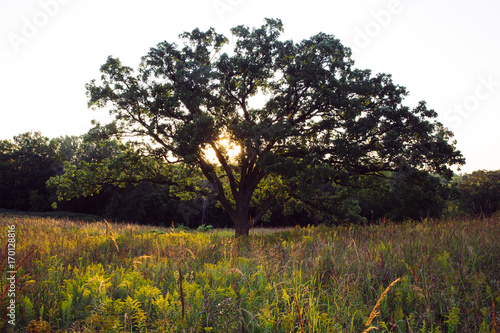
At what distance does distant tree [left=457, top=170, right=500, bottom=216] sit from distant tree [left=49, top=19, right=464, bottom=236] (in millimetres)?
23008

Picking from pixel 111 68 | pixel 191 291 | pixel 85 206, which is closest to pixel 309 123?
pixel 111 68

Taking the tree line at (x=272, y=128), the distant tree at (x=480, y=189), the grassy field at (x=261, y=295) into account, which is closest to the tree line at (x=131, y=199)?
the distant tree at (x=480, y=189)

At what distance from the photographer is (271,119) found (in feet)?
48.5

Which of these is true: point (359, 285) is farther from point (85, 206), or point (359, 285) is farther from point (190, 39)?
point (85, 206)

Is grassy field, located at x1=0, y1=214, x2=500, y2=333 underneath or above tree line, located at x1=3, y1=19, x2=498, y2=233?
underneath

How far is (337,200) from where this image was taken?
15.7m

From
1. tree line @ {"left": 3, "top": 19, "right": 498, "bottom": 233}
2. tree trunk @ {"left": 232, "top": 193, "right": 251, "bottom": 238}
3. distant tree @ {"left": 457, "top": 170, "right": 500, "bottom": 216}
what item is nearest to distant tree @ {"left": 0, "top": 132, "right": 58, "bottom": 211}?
tree line @ {"left": 3, "top": 19, "right": 498, "bottom": 233}

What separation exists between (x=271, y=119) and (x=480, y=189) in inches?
1220

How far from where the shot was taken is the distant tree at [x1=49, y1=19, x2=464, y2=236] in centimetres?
1279

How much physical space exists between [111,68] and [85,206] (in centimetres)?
3733

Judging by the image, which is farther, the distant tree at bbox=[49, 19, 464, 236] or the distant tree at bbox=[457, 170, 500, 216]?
the distant tree at bbox=[457, 170, 500, 216]

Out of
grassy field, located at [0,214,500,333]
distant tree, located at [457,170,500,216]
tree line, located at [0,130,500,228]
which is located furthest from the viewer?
tree line, located at [0,130,500,228]

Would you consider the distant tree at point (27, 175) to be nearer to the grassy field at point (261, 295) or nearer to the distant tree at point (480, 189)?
the grassy field at point (261, 295)

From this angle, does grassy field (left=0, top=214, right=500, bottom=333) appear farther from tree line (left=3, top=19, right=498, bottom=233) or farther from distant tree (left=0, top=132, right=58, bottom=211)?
→ distant tree (left=0, top=132, right=58, bottom=211)
